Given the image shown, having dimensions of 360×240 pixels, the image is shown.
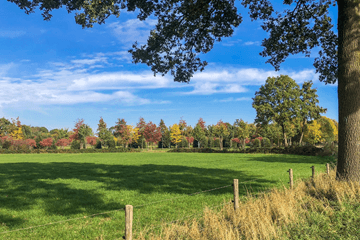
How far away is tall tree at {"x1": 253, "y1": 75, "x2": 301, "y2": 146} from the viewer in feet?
141

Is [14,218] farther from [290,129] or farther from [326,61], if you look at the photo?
[290,129]

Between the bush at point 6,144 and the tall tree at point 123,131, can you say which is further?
the tall tree at point 123,131

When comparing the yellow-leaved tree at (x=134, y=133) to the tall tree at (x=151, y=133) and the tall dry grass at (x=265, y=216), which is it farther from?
the tall dry grass at (x=265, y=216)

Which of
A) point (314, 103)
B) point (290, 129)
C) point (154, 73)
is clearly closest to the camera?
point (154, 73)

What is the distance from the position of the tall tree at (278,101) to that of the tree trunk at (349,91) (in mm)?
35654

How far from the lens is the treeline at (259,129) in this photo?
43906 mm

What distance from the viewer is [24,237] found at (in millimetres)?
6516

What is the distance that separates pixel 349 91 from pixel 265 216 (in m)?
5.58

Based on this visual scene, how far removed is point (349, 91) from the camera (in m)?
8.26

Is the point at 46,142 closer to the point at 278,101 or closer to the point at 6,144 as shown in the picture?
the point at 6,144

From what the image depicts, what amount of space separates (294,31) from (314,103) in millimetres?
39718

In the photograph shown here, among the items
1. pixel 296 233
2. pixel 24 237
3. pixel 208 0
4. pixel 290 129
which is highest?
pixel 208 0

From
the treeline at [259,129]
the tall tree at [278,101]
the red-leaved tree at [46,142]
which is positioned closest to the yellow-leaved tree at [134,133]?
the treeline at [259,129]

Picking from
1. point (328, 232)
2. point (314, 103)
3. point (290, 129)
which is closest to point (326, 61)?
point (328, 232)
